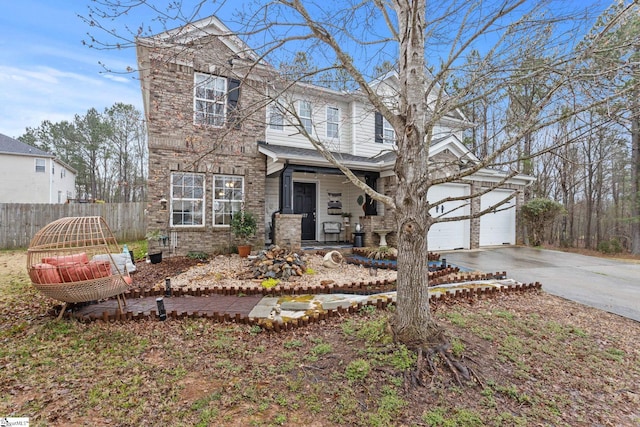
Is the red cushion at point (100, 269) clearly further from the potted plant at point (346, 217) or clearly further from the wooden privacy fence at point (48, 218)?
the wooden privacy fence at point (48, 218)

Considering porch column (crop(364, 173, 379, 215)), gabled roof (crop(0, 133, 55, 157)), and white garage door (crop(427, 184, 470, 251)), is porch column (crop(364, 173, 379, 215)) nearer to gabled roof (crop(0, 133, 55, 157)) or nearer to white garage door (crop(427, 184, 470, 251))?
white garage door (crop(427, 184, 470, 251))

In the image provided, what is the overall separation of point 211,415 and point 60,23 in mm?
4816

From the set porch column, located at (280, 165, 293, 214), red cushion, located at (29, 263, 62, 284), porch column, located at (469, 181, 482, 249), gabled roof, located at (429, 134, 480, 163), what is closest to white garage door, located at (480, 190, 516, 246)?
porch column, located at (469, 181, 482, 249)

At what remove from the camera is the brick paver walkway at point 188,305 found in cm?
430

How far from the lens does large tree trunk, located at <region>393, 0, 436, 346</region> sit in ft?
9.43

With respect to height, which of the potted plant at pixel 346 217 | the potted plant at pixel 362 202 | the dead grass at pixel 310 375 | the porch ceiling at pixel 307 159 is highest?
the porch ceiling at pixel 307 159

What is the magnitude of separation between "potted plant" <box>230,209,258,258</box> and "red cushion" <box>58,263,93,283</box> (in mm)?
4659

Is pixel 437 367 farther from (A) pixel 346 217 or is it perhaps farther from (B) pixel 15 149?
(B) pixel 15 149

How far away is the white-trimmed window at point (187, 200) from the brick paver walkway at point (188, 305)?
3.99 m

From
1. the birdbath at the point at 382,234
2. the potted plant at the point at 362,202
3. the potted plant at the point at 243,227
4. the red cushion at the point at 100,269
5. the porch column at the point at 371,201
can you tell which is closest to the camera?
the red cushion at the point at 100,269

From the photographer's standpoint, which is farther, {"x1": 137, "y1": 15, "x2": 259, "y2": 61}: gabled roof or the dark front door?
the dark front door

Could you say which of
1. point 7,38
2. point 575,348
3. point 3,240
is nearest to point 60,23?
point 7,38

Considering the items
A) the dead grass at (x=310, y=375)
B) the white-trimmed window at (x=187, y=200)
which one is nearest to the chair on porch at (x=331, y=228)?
the white-trimmed window at (x=187, y=200)

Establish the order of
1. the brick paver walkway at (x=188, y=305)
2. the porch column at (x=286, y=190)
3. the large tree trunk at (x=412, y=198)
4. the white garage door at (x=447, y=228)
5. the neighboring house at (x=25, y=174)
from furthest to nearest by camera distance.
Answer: the neighboring house at (x=25, y=174), the white garage door at (x=447, y=228), the porch column at (x=286, y=190), the brick paver walkway at (x=188, y=305), the large tree trunk at (x=412, y=198)
